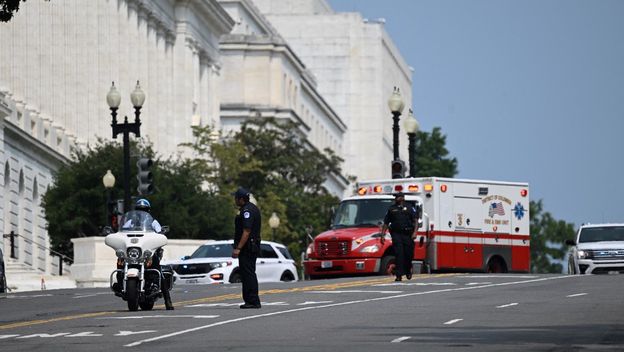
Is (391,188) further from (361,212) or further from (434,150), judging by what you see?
(434,150)

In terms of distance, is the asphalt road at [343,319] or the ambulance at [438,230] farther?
the ambulance at [438,230]

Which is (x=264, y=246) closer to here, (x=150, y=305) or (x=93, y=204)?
(x=150, y=305)

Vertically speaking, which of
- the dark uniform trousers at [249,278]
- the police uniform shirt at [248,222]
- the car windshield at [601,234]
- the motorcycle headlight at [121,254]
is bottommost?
the dark uniform trousers at [249,278]

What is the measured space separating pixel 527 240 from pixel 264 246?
7.16 m

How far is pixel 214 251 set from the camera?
52.4 meters

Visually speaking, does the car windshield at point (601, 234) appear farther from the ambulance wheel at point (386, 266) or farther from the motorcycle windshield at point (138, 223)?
the motorcycle windshield at point (138, 223)

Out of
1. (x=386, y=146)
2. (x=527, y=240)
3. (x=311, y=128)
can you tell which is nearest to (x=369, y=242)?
(x=527, y=240)

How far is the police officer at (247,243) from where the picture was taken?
3203 centimetres

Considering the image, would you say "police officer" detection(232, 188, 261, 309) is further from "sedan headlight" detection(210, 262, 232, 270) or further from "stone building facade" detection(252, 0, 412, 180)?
"stone building facade" detection(252, 0, 412, 180)

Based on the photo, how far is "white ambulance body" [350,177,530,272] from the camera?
170 ft

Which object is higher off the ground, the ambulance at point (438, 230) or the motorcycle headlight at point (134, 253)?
the ambulance at point (438, 230)

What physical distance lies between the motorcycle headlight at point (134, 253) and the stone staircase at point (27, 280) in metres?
27.7

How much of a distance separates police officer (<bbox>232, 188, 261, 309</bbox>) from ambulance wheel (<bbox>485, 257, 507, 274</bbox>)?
22806 millimetres

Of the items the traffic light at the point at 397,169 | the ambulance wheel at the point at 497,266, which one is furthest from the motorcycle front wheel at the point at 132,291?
the traffic light at the point at 397,169
